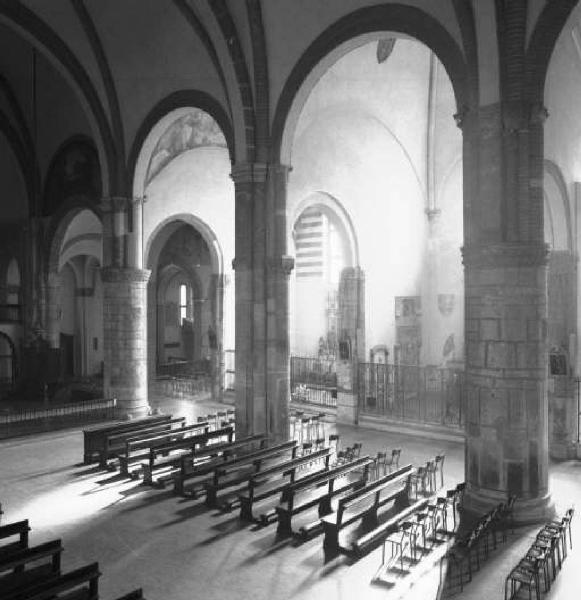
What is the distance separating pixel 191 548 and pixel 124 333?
897 cm

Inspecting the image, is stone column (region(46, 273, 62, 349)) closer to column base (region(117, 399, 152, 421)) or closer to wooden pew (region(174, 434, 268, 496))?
column base (region(117, 399, 152, 421))

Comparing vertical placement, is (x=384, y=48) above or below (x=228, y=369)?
above

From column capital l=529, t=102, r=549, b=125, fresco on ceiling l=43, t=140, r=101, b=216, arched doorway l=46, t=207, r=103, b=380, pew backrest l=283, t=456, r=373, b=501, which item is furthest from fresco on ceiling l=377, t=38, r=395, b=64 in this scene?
arched doorway l=46, t=207, r=103, b=380

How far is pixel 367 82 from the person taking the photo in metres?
17.1

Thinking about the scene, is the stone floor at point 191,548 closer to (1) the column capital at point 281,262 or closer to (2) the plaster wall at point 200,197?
(1) the column capital at point 281,262

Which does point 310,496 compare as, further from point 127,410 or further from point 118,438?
point 127,410

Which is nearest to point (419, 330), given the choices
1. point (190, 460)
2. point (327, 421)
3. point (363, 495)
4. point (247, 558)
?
point (327, 421)

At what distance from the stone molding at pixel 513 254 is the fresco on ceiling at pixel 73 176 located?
43.9 feet

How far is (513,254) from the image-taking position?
9.12 metres

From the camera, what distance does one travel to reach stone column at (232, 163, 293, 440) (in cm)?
1302

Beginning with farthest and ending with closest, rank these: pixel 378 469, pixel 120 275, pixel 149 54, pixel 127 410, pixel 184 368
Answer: pixel 184 368 → pixel 127 410 → pixel 120 275 → pixel 149 54 → pixel 378 469

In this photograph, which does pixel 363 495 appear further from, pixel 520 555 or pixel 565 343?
pixel 565 343

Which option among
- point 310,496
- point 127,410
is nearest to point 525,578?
point 310,496

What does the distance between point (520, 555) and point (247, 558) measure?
3533 millimetres
